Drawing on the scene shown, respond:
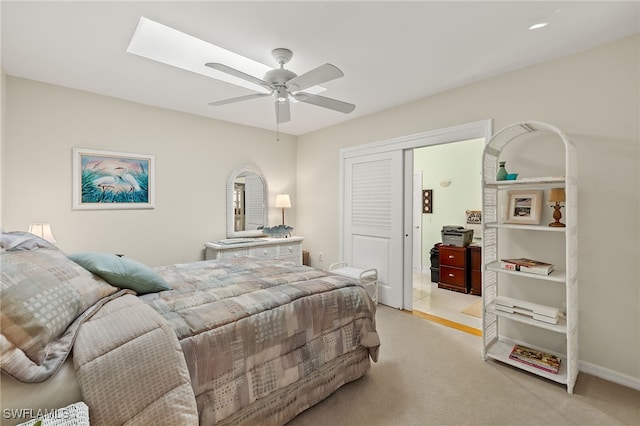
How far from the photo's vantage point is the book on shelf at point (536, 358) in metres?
2.25

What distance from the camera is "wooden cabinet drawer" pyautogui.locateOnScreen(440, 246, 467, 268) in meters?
4.53

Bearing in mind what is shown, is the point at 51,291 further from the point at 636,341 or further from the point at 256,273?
the point at 636,341

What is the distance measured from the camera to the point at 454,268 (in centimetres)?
461

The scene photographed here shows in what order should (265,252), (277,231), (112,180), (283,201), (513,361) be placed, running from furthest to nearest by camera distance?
(283,201), (277,231), (265,252), (112,180), (513,361)

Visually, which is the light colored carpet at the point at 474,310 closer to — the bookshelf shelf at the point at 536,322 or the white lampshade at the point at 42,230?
the bookshelf shelf at the point at 536,322

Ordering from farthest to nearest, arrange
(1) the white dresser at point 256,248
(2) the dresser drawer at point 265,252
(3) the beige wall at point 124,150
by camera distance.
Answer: (2) the dresser drawer at point 265,252 → (1) the white dresser at point 256,248 → (3) the beige wall at point 124,150

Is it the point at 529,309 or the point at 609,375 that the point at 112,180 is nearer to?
the point at 529,309

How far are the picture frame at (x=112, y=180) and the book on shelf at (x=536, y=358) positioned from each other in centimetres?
411

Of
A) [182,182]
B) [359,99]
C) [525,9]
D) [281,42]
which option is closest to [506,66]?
[525,9]

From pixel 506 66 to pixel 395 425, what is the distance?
9.82 ft

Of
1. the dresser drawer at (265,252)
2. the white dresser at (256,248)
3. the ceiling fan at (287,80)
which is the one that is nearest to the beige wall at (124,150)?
the white dresser at (256,248)

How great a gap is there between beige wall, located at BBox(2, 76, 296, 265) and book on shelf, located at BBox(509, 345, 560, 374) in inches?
146

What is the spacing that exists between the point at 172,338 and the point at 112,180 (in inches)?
115

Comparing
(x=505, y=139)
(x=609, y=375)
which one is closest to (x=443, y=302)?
(x=609, y=375)
